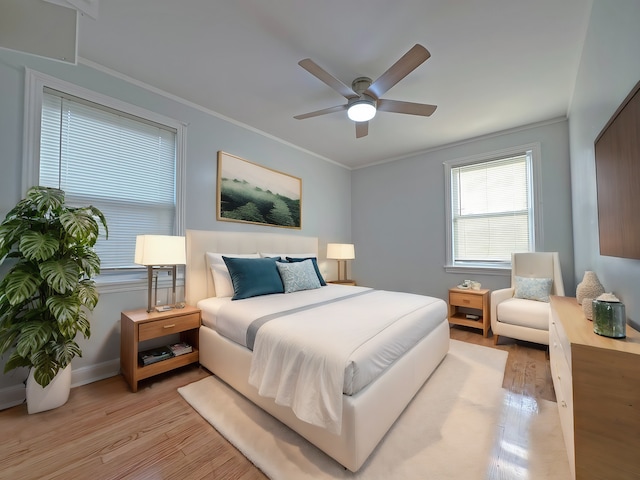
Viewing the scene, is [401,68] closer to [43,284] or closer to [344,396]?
[344,396]

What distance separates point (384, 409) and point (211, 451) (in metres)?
1.02

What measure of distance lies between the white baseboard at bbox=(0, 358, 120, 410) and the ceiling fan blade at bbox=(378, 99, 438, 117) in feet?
11.0

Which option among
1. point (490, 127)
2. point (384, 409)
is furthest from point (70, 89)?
point (490, 127)

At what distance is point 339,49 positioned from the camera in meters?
2.07

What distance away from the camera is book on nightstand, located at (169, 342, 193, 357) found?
2373mm

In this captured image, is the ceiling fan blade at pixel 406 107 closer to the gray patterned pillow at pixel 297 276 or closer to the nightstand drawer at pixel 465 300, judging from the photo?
the gray patterned pillow at pixel 297 276

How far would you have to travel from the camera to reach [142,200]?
256cm

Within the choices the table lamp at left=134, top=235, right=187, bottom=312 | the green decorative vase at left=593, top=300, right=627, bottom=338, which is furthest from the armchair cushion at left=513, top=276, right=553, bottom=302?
the table lamp at left=134, top=235, right=187, bottom=312

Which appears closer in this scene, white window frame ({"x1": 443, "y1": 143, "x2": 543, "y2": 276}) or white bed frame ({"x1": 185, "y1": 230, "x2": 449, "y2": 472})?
white bed frame ({"x1": 185, "y1": 230, "x2": 449, "y2": 472})

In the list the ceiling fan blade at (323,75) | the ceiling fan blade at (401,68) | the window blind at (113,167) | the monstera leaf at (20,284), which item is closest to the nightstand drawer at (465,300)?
the ceiling fan blade at (401,68)

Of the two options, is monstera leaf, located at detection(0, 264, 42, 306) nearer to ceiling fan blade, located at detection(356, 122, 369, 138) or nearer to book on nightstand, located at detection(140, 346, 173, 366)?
book on nightstand, located at detection(140, 346, 173, 366)

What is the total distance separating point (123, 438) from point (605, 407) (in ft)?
8.11

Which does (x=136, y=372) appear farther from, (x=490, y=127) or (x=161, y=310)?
(x=490, y=127)

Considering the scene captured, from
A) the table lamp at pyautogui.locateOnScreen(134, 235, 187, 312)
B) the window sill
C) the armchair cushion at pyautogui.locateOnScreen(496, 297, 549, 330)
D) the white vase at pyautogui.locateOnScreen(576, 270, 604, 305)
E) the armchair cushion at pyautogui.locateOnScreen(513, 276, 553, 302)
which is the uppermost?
the table lamp at pyautogui.locateOnScreen(134, 235, 187, 312)
